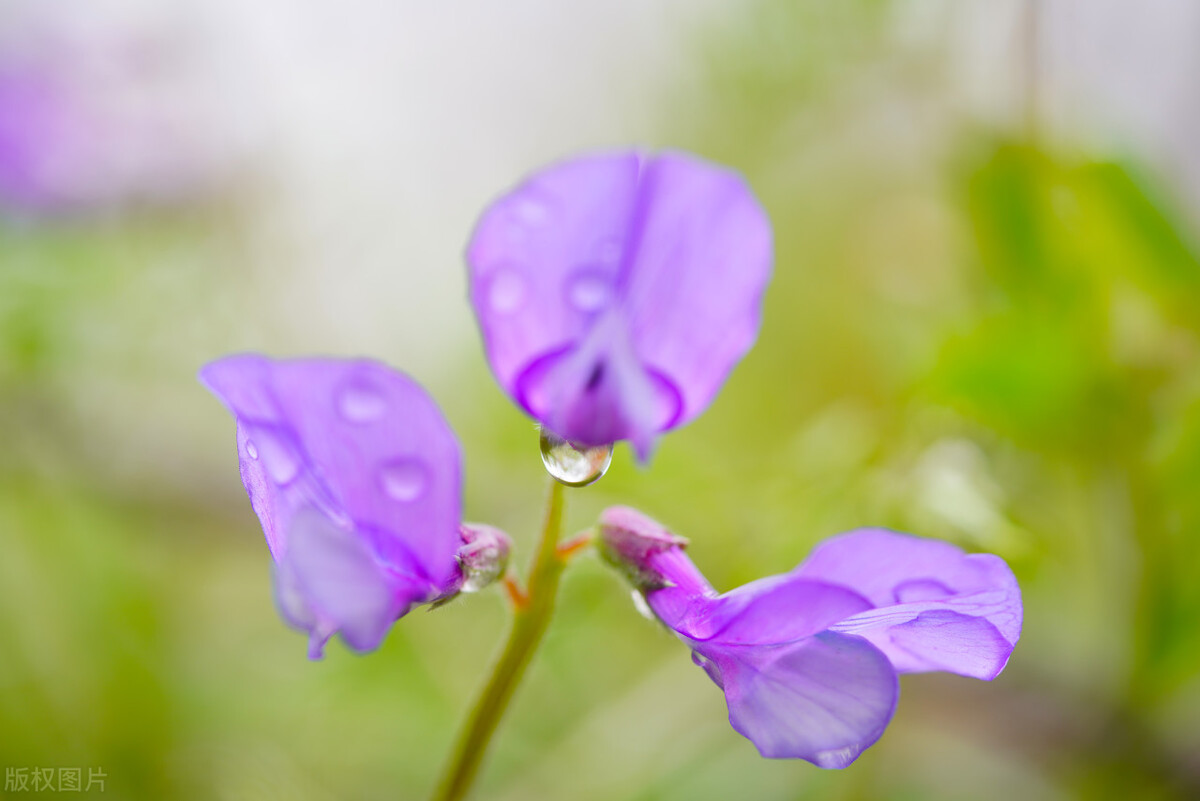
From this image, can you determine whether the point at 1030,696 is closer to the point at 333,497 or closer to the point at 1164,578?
the point at 1164,578

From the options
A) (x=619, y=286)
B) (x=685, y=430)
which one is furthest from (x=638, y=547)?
(x=685, y=430)

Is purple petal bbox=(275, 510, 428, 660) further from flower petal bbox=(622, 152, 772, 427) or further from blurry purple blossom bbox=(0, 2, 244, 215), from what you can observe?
blurry purple blossom bbox=(0, 2, 244, 215)

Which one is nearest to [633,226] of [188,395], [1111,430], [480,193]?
[1111,430]

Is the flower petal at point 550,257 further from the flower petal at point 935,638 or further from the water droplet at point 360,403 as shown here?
the flower petal at point 935,638

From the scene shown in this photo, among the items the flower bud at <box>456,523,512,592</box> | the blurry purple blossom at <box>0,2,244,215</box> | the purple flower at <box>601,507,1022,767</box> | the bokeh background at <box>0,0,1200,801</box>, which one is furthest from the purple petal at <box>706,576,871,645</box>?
the blurry purple blossom at <box>0,2,244,215</box>

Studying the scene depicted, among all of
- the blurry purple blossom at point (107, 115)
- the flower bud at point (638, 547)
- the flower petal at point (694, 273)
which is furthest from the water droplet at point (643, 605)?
the blurry purple blossom at point (107, 115)

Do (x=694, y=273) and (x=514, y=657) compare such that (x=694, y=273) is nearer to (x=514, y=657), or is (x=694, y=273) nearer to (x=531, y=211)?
(x=531, y=211)
